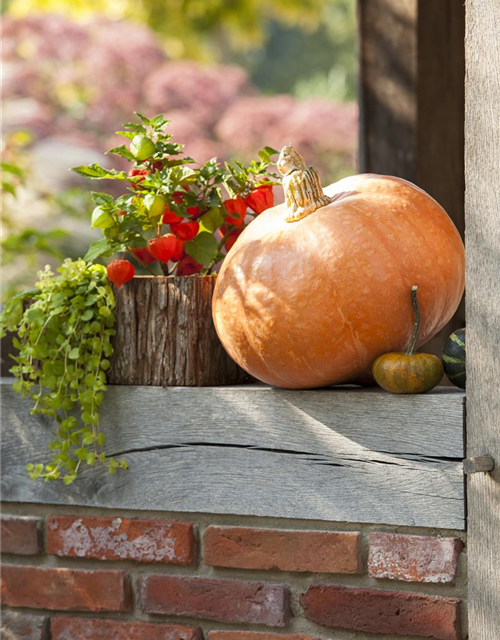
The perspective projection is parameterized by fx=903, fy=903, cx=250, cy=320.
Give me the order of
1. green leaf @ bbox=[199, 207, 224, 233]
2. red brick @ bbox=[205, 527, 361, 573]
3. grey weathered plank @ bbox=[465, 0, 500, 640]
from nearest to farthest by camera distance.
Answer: grey weathered plank @ bbox=[465, 0, 500, 640] → red brick @ bbox=[205, 527, 361, 573] → green leaf @ bbox=[199, 207, 224, 233]

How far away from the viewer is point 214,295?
1.58 m

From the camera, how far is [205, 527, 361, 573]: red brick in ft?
4.83

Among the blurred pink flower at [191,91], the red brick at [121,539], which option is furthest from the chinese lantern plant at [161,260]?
the blurred pink flower at [191,91]

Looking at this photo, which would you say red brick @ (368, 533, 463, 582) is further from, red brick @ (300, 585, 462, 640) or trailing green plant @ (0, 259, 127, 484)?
trailing green plant @ (0, 259, 127, 484)

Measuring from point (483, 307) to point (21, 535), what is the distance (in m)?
0.98

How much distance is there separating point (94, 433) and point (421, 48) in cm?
158

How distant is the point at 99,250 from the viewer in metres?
1.61

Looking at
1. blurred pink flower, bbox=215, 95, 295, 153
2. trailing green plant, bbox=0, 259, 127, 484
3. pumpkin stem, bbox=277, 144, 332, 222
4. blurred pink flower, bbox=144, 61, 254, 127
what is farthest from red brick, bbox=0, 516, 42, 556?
blurred pink flower, bbox=144, 61, 254, 127

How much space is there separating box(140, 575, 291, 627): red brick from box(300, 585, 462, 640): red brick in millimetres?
55

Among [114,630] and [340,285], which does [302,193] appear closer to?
[340,285]

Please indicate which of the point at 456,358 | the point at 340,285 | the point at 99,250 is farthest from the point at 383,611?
the point at 99,250

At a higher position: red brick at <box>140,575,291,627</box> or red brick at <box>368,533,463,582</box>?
red brick at <box>368,533,463,582</box>

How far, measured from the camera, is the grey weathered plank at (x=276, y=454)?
1.41 metres

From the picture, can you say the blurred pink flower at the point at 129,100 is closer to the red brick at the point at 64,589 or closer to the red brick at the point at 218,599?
the red brick at the point at 64,589
